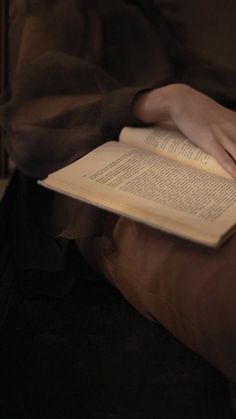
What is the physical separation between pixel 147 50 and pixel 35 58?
195 mm

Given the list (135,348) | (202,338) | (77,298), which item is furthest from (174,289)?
(77,298)

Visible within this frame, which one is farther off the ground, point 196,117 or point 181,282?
point 196,117

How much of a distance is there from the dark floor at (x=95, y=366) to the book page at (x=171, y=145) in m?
0.30

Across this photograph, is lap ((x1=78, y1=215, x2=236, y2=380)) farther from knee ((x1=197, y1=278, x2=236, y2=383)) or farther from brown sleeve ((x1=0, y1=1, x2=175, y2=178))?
brown sleeve ((x1=0, y1=1, x2=175, y2=178))

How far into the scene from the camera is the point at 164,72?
3.11 feet

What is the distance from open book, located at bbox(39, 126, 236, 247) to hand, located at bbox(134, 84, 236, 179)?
0.01m

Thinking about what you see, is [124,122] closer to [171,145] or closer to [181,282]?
[171,145]

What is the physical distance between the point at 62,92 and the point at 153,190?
272 mm

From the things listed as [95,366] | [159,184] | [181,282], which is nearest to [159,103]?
[159,184]

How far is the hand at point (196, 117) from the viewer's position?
2.43 ft

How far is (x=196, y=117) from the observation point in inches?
30.4

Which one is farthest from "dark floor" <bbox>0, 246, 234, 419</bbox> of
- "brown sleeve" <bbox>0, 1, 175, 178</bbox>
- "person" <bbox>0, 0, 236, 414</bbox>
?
"brown sleeve" <bbox>0, 1, 175, 178</bbox>

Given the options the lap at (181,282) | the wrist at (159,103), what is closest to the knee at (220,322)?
the lap at (181,282)

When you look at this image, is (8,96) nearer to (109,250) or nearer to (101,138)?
(101,138)
